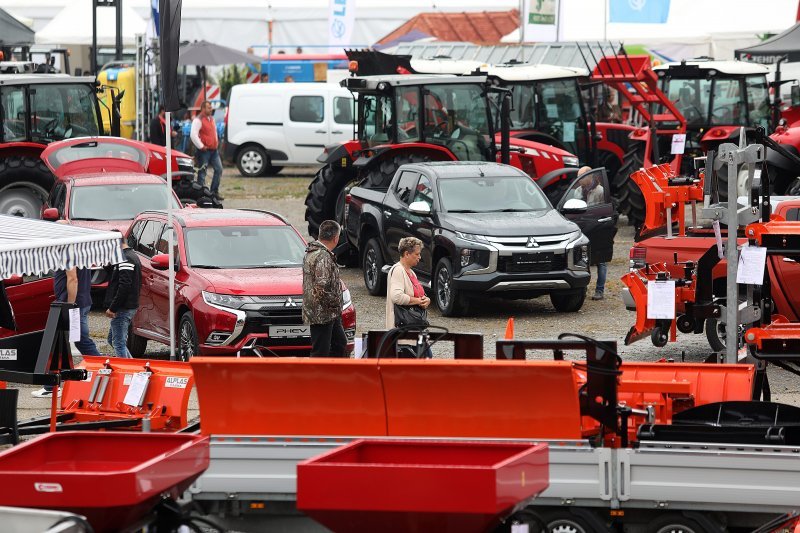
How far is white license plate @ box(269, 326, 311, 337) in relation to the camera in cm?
1341

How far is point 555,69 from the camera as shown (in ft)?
81.0

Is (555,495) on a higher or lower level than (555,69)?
lower

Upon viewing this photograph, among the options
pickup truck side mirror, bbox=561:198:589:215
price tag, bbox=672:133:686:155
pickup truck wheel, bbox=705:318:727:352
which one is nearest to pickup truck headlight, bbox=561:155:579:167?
price tag, bbox=672:133:686:155

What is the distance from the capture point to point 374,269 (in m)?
18.5

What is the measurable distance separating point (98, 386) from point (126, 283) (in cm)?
226

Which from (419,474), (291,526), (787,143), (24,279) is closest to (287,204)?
(787,143)

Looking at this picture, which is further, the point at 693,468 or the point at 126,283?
the point at 126,283

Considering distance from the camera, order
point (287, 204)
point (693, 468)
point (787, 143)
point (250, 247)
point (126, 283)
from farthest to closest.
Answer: point (287, 204)
point (787, 143)
point (250, 247)
point (126, 283)
point (693, 468)

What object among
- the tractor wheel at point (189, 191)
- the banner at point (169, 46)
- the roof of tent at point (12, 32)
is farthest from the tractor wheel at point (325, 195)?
the roof of tent at point (12, 32)

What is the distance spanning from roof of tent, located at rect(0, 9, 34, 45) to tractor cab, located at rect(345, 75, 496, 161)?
15.8 meters

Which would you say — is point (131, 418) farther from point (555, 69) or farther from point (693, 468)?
point (555, 69)

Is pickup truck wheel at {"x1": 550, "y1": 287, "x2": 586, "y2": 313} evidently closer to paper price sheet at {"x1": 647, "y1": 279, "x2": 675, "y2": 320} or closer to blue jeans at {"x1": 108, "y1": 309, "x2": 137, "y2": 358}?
paper price sheet at {"x1": 647, "y1": 279, "x2": 675, "y2": 320}

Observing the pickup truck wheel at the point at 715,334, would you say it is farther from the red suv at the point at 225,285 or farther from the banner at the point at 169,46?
the banner at the point at 169,46

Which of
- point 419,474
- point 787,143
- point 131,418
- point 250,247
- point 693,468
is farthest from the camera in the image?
point 787,143
